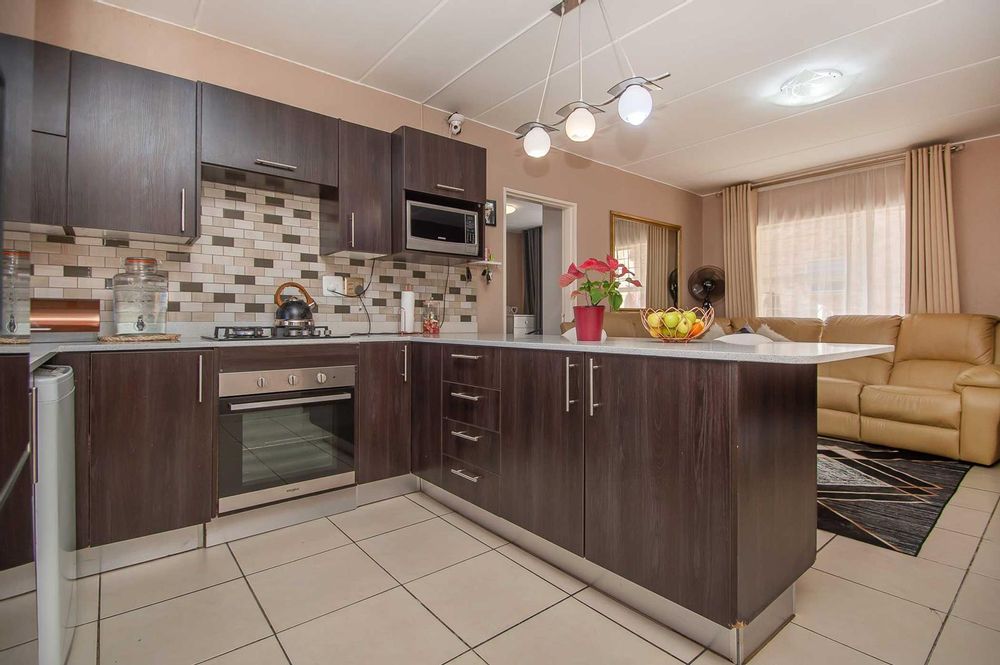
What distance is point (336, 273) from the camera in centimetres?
316

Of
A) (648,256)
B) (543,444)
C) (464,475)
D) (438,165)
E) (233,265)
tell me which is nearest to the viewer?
(543,444)

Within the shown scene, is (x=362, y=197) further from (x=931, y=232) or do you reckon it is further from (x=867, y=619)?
(x=931, y=232)

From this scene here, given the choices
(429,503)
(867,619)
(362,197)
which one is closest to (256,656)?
(429,503)

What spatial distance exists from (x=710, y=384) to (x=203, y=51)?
3143 mm

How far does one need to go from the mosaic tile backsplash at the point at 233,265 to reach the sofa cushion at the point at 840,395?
370cm

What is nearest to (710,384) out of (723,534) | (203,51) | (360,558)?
(723,534)

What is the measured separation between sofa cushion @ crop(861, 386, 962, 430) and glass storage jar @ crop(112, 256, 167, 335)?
495cm

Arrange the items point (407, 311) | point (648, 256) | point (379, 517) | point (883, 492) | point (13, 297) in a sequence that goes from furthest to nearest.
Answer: point (648, 256) → point (407, 311) → point (883, 492) → point (379, 517) → point (13, 297)

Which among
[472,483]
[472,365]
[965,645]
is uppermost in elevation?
[472,365]

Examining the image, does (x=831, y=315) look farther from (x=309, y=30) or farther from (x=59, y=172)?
(x=59, y=172)

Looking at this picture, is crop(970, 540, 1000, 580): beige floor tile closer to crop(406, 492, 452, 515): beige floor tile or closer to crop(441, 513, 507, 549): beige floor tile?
crop(441, 513, 507, 549): beige floor tile

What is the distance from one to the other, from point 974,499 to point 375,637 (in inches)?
132

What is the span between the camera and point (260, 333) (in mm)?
2527

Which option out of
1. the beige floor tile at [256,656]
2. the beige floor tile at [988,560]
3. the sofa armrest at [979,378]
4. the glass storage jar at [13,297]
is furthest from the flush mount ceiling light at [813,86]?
the beige floor tile at [256,656]
